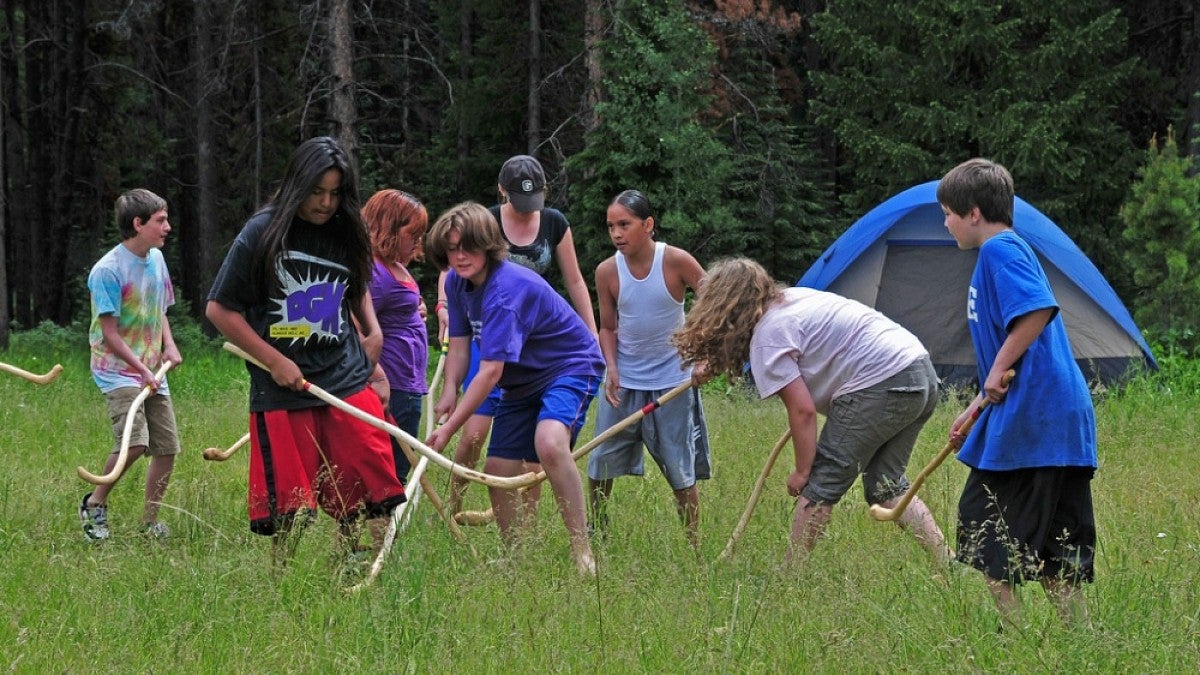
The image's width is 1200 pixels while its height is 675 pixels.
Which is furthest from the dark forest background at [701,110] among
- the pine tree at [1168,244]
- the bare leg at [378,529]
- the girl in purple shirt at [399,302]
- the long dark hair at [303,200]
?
the long dark hair at [303,200]

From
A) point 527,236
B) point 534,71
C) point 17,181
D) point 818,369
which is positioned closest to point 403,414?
point 527,236

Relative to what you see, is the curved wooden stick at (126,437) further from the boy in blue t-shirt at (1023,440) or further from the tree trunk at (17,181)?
the tree trunk at (17,181)

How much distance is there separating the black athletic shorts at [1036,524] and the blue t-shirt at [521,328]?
1.74 meters

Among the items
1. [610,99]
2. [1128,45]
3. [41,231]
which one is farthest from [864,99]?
[41,231]

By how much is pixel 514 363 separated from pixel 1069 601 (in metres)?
2.22

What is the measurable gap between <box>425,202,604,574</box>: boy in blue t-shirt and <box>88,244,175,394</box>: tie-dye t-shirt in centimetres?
172

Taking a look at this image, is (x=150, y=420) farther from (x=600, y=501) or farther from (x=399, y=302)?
(x=600, y=501)

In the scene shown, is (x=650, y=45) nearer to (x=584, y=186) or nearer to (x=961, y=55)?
(x=584, y=186)

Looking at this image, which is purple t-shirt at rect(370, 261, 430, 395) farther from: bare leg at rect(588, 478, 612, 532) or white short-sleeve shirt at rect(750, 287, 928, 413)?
white short-sleeve shirt at rect(750, 287, 928, 413)

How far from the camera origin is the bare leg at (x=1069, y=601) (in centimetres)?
378

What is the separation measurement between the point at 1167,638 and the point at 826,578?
113cm

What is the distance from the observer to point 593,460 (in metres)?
5.71

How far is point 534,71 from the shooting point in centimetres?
1991

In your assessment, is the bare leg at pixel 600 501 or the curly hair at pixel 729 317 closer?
the curly hair at pixel 729 317
